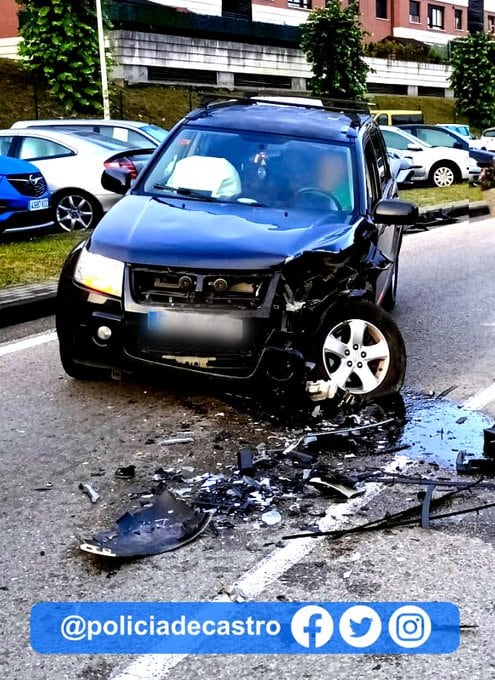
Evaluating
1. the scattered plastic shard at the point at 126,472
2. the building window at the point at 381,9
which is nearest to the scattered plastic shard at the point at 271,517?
the scattered plastic shard at the point at 126,472

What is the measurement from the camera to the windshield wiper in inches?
251

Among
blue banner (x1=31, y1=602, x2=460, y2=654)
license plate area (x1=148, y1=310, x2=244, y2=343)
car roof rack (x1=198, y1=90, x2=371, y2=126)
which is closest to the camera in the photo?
blue banner (x1=31, y1=602, x2=460, y2=654)

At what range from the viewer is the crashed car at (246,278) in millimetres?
5230

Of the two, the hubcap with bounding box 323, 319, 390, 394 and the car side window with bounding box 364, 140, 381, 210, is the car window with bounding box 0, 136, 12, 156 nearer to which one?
the car side window with bounding box 364, 140, 381, 210

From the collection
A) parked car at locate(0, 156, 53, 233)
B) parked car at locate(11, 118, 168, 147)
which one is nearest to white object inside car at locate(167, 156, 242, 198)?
parked car at locate(0, 156, 53, 233)

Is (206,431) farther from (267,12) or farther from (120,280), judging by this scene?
(267,12)

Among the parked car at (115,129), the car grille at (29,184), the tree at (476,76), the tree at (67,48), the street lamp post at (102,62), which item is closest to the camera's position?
the car grille at (29,184)

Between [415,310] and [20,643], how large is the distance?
246 inches

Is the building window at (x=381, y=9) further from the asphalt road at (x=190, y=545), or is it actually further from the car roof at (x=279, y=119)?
the asphalt road at (x=190, y=545)

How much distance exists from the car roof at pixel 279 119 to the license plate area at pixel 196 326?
7.24 feet

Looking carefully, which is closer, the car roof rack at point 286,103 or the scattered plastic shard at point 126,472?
the scattered plastic shard at point 126,472

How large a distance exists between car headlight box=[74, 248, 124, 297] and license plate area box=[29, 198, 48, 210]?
677 cm

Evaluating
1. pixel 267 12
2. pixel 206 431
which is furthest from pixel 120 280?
pixel 267 12

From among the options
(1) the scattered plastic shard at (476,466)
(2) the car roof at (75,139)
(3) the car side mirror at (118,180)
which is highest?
(3) the car side mirror at (118,180)
